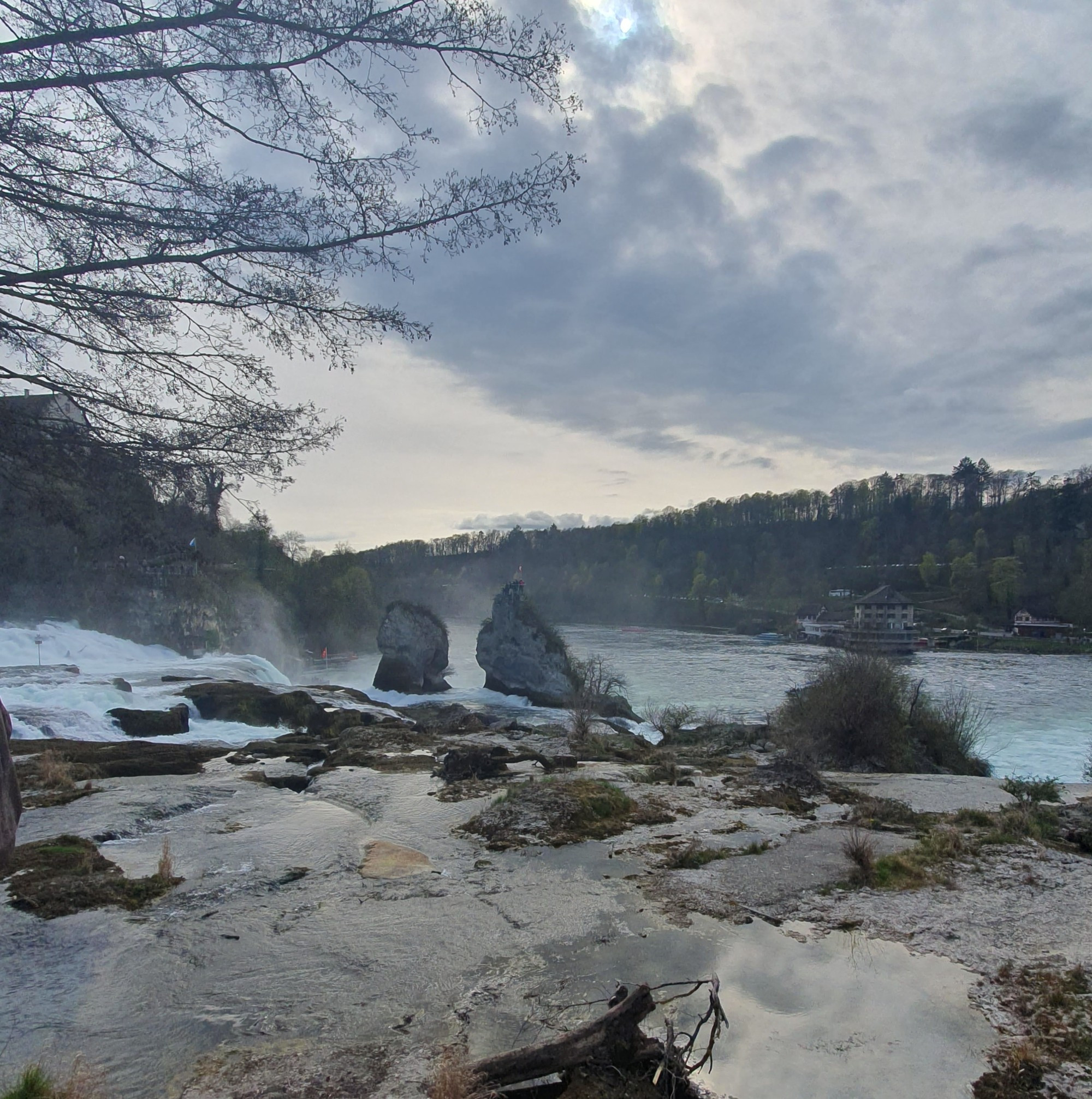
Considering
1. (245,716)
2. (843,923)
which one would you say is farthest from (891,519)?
(843,923)

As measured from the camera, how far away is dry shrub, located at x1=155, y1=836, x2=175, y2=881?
6.75 metres

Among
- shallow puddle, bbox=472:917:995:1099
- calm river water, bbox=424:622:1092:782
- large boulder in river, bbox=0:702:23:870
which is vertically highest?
large boulder in river, bbox=0:702:23:870

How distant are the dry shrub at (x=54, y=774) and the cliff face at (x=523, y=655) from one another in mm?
31563

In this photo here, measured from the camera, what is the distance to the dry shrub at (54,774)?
10.4 m

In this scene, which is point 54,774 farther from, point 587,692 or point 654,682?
point 654,682

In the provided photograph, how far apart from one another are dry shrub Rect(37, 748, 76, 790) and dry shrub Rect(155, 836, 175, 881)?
4.23 metres

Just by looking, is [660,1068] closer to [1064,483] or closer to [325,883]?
[325,883]

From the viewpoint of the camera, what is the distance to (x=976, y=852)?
809 cm

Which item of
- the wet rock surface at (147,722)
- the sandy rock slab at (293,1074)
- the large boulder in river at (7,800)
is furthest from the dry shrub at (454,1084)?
the wet rock surface at (147,722)

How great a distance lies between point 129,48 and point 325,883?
6.76 meters

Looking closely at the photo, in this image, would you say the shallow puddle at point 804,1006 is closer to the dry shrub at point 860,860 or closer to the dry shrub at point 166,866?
the dry shrub at point 860,860

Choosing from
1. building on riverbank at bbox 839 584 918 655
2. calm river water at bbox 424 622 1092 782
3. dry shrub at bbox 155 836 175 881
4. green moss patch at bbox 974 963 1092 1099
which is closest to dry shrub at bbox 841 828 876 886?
green moss patch at bbox 974 963 1092 1099

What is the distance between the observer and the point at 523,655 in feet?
144

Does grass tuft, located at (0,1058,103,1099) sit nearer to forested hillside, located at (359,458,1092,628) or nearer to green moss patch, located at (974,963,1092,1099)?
green moss patch, located at (974,963,1092,1099)
